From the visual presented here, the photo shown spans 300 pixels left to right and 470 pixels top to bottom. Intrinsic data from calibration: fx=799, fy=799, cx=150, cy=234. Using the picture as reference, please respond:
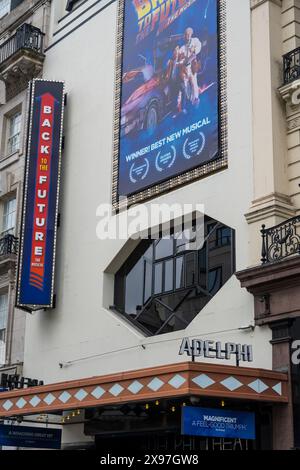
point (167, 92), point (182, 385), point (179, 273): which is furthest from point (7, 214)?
point (182, 385)

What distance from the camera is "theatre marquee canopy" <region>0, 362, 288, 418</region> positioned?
14781 millimetres

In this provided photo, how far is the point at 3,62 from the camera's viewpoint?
90.5 feet

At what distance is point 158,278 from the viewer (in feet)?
66.4

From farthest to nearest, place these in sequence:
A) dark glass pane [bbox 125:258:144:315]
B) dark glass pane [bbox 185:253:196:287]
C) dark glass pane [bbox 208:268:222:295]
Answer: dark glass pane [bbox 125:258:144:315], dark glass pane [bbox 185:253:196:287], dark glass pane [bbox 208:268:222:295]

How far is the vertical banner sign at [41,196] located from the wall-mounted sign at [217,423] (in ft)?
28.3

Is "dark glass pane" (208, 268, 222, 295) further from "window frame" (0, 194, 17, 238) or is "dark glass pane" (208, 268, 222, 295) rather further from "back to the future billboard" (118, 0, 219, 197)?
"window frame" (0, 194, 17, 238)

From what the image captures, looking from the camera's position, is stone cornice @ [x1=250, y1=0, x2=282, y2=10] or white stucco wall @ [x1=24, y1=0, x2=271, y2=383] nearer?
white stucco wall @ [x1=24, y1=0, x2=271, y2=383]

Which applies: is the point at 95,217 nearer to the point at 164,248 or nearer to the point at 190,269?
the point at 164,248

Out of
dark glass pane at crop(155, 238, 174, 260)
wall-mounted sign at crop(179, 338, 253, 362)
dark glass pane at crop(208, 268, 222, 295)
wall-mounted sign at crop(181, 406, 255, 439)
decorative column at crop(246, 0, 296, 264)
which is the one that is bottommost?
wall-mounted sign at crop(181, 406, 255, 439)

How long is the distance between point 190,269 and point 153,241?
69.0 inches

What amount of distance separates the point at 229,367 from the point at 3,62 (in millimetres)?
16447

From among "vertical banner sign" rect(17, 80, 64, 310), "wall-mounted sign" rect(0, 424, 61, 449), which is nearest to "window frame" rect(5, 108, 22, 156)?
"vertical banner sign" rect(17, 80, 64, 310)

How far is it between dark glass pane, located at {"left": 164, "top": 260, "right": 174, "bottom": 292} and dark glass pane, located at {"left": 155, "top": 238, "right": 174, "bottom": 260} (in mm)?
229

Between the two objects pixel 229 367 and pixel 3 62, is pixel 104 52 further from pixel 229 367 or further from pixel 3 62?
pixel 229 367
